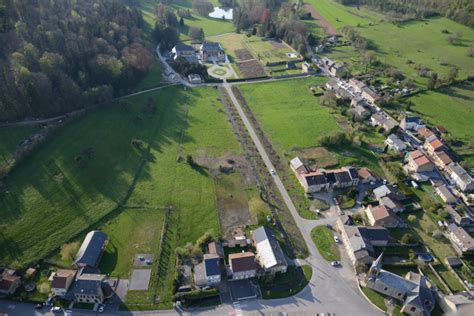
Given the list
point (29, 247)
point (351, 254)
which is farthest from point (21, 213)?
point (351, 254)

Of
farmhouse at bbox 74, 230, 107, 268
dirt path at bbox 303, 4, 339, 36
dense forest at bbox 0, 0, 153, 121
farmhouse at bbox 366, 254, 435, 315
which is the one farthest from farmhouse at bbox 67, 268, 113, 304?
dirt path at bbox 303, 4, 339, 36

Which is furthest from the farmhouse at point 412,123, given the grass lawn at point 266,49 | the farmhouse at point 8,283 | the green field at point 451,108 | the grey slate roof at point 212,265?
the farmhouse at point 8,283

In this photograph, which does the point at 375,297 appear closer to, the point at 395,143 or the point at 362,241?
the point at 362,241

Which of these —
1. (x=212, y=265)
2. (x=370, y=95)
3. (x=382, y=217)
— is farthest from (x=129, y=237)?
(x=370, y=95)

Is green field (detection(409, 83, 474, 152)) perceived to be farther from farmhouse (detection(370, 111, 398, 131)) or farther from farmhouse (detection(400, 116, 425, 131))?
farmhouse (detection(370, 111, 398, 131))

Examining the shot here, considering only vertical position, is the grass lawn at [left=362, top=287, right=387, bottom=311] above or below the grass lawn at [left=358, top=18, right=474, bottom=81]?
below

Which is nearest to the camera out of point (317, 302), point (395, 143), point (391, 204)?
point (317, 302)
